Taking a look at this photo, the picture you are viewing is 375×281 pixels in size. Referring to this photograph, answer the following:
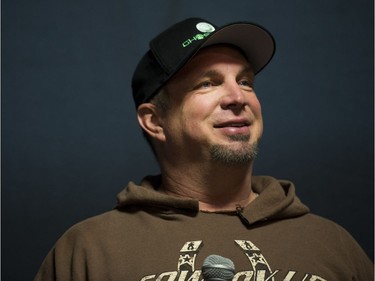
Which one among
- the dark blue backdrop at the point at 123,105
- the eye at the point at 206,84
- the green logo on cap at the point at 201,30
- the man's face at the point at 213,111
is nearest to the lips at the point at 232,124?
the man's face at the point at 213,111

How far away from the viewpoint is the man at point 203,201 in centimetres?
135

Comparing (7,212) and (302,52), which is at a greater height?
(302,52)

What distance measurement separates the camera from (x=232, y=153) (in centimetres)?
147

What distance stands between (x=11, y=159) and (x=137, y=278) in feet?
2.28

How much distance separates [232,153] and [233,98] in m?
0.12

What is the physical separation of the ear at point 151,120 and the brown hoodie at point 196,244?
7.1 inches

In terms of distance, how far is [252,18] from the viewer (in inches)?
76.7

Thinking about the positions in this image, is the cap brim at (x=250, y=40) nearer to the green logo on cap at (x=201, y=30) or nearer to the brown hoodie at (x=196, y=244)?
the green logo on cap at (x=201, y=30)

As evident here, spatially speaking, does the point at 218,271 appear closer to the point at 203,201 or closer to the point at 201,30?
the point at 203,201

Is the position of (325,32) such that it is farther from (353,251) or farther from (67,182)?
(67,182)

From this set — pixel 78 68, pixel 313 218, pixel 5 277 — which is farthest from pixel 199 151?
pixel 5 277

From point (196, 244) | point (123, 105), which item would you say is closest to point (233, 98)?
point (196, 244)

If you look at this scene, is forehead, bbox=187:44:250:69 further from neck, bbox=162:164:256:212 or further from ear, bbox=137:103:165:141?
neck, bbox=162:164:256:212

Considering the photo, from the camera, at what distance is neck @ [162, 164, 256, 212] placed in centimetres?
151
